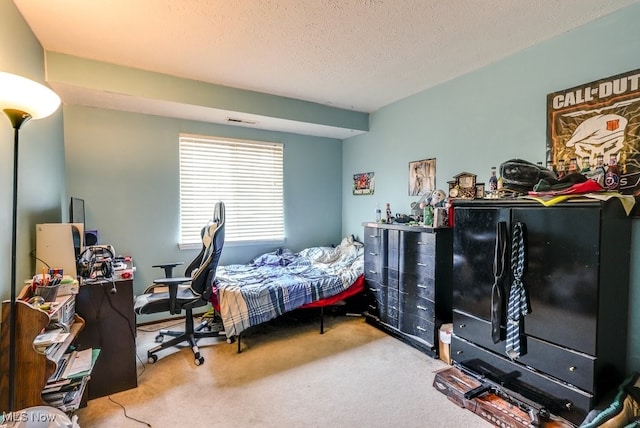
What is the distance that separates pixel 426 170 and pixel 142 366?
10.7ft

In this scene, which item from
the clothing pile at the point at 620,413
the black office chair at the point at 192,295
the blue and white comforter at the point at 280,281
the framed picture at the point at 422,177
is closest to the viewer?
the clothing pile at the point at 620,413

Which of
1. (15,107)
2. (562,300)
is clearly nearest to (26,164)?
(15,107)

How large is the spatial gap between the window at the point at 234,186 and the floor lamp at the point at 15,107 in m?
2.21

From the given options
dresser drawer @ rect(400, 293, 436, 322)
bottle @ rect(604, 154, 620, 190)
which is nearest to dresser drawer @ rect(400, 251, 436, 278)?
dresser drawer @ rect(400, 293, 436, 322)

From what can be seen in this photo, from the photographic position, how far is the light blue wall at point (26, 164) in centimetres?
175

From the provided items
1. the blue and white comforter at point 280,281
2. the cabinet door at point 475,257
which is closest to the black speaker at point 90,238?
the blue and white comforter at point 280,281

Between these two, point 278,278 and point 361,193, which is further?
point 361,193

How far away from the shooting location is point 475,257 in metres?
2.23

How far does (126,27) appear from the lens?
2.19 metres

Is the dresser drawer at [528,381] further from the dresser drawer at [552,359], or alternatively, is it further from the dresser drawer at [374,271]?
the dresser drawer at [374,271]

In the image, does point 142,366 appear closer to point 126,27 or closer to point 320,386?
point 320,386

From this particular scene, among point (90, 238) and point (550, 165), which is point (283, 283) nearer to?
point (90, 238)

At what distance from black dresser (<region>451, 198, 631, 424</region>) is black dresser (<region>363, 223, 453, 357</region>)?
509mm

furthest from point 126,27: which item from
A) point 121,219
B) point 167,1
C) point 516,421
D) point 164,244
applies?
point 516,421
